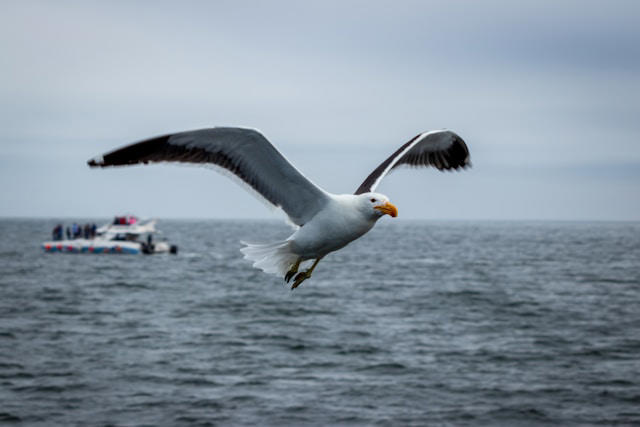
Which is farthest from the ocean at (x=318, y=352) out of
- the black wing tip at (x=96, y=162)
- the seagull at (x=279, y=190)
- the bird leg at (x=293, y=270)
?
the black wing tip at (x=96, y=162)

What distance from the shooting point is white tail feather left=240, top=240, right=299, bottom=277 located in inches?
346

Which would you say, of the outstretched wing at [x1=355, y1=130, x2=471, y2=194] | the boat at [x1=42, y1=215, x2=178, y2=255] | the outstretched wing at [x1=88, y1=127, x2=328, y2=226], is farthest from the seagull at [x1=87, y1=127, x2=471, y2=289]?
the boat at [x1=42, y1=215, x2=178, y2=255]

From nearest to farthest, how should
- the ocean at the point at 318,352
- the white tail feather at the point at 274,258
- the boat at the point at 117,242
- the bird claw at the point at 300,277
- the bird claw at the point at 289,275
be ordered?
1. the bird claw at the point at 300,277
2. the bird claw at the point at 289,275
3. the white tail feather at the point at 274,258
4. the ocean at the point at 318,352
5. the boat at the point at 117,242

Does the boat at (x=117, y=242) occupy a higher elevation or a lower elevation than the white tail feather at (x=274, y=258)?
lower

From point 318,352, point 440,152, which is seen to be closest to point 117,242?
point 318,352

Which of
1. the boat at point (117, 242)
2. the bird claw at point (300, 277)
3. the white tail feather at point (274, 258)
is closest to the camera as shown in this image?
the bird claw at point (300, 277)

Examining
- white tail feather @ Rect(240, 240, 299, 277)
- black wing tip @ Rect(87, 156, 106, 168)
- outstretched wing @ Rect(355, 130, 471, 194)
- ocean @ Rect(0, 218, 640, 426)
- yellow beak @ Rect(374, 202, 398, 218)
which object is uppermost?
outstretched wing @ Rect(355, 130, 471, 194)

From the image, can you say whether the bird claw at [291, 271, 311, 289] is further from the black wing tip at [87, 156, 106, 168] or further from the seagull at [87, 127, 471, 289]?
the black wing tip at [87, 156, 106, 168]

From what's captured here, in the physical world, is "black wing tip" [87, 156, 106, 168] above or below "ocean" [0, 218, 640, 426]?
above

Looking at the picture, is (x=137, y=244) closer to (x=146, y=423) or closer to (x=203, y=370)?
(x=203, y=370)

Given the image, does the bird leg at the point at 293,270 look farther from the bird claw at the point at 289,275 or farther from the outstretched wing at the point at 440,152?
the outstretched wing at the point at 440,152

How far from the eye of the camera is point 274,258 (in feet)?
29.3

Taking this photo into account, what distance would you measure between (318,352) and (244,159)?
23.3 m

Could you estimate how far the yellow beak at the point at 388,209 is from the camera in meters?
7.54
